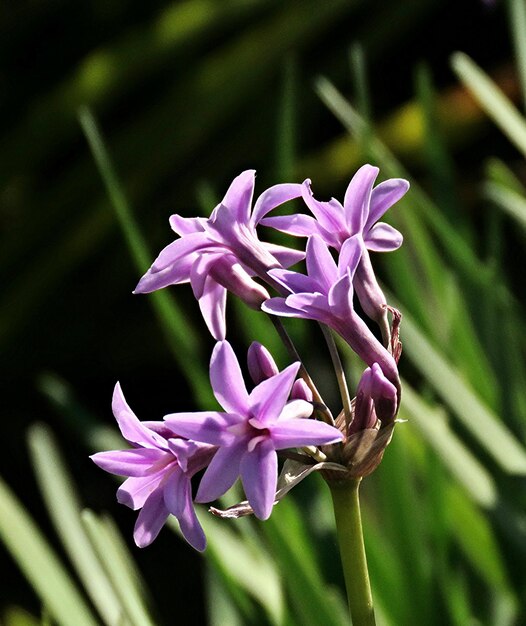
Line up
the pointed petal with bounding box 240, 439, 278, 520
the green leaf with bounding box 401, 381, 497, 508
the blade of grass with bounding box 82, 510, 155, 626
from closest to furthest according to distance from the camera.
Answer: the pointed petal with bounding box 240, 439, 278, 520, the blade of grass with bounding box 82, 510, 155, 626, the green leaf with bounding box 401, 381, 497, 508

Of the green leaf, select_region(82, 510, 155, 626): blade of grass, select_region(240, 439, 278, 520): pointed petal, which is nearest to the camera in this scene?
select_region(240, 439, 278, 520): pointed petal

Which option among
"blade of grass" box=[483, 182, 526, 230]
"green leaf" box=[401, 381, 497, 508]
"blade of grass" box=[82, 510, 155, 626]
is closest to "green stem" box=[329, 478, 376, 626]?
"blade of grass" box=[82, 510, 155, 626]

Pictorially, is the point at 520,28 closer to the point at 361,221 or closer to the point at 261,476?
the point at 361,221

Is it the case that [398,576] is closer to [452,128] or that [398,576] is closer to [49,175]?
[452,128]

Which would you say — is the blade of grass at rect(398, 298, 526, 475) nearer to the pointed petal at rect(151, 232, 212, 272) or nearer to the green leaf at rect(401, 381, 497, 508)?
the green leaf at rect(401, 381, 497, 508)

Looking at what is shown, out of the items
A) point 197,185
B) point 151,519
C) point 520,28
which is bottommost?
point 151,519

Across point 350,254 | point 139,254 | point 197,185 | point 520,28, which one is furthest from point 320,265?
point 197,185
